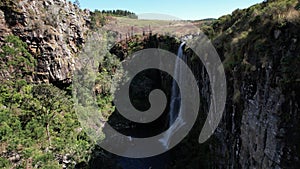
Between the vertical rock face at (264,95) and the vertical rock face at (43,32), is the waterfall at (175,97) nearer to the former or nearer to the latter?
the vertical rock face at (43,32)

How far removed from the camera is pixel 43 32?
103 ft

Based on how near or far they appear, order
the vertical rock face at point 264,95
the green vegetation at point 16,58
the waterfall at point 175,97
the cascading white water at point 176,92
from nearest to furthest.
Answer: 1. the vertical rock face at point 264,95
2. the green vegetation at point 16,58
3. the waterfall at point 175,97
4. the cascading white water at point 176,92

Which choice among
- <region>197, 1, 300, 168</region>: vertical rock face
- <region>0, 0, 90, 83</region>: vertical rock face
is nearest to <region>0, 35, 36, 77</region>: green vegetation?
<region>0, 0, 90, 83</region>: vertical rock face

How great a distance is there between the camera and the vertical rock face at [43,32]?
97.4 feet

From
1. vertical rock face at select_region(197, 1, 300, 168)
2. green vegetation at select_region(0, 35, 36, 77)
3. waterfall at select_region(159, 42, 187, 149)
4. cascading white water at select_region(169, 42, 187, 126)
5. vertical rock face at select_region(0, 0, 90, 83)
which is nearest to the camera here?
vertical rock face at select_region(197, 1, 300, 168)

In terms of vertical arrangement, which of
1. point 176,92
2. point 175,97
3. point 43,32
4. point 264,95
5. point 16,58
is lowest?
point 175,97

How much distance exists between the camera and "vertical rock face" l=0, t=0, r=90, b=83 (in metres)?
29.7

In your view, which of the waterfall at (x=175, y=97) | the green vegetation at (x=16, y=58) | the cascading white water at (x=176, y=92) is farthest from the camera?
the cascading white water at (x=176, y=92)

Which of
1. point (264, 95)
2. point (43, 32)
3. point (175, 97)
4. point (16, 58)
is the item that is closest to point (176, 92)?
point (175, 97)

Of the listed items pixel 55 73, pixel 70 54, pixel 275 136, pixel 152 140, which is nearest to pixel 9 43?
pixel 55 73

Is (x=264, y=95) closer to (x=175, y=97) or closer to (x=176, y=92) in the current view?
(x=176, y=92)

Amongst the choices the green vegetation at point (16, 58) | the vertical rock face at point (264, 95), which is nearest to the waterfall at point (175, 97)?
the vertical rock face at point (264, 95)

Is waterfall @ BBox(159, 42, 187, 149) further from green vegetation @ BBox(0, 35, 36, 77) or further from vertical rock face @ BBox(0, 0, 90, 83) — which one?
green vegetation @ BBox(0, 35, 36, 77)

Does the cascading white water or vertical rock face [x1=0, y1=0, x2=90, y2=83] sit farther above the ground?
vertical rock face [x1=0, y1=0, x2=90, y2=83]
